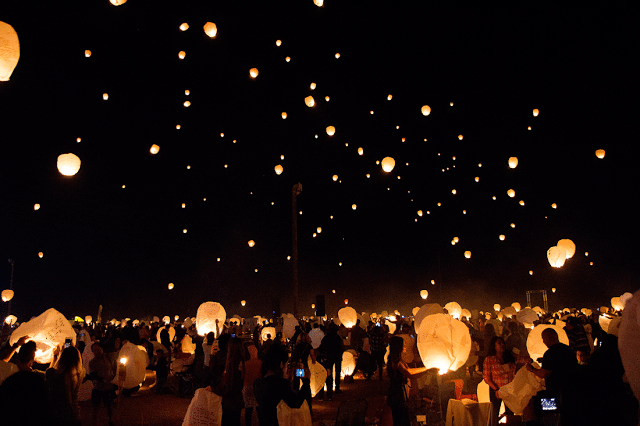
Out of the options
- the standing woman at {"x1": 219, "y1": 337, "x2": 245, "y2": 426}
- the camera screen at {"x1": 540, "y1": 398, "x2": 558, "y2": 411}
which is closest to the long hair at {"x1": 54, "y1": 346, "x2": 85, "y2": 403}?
the standing woman at {"x1": 219, "y1": 337, "x2": 245, "y2": 426}

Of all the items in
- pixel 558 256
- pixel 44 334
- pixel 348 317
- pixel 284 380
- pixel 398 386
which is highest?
pixel 558 256

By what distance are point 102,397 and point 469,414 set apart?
4422mm

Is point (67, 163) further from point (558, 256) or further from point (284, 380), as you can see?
point (558, 256)

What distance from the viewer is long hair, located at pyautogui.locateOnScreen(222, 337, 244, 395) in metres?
4.52

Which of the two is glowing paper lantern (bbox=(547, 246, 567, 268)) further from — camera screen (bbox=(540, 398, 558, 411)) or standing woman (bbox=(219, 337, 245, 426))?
standing woman (bbox=(219, 337, 245, 426))

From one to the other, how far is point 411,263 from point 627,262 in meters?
10.7

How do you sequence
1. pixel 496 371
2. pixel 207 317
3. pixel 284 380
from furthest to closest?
1. pixel 207 317
2. pixel 496 371
3. pixel 284 380

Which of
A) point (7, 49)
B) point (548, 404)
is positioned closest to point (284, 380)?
point (548, 404)

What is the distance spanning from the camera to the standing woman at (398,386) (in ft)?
14.9

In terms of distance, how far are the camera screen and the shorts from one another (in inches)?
198

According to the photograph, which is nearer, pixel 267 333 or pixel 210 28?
pixel 210 28

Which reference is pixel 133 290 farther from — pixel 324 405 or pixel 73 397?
pixel 73 397

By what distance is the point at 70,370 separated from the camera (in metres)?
4.06

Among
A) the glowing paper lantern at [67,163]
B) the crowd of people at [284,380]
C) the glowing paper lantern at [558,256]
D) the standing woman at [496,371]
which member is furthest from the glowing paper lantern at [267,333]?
the standing woman at [496,371]
